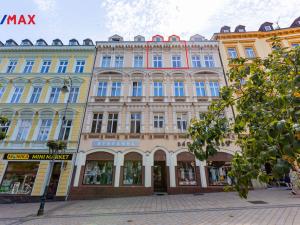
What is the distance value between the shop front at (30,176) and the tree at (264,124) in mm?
13322

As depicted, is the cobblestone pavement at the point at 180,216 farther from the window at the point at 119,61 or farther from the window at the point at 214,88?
the window at the point at 119,61

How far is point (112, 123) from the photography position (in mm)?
15375

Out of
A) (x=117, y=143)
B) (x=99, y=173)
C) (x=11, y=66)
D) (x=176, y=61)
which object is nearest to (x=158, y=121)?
(x=117, y=143)

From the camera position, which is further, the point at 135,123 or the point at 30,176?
the point at 135,123

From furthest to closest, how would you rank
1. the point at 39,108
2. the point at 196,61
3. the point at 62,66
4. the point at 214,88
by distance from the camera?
the point at 196,61 → the point at 62,66 → the point at 214,88 → the point at 39,108

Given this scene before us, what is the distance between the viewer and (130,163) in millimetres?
14062

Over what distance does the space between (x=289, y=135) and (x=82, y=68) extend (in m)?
19.2

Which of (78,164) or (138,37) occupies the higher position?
(138,37)

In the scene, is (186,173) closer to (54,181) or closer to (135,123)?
(135,123)

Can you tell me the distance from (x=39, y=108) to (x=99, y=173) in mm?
8517

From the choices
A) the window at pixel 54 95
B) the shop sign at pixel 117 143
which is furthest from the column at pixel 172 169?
the window at pixel 54 95

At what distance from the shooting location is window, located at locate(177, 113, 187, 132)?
1512 centimetres

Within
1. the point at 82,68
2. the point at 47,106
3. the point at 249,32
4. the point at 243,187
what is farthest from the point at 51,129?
the point at 249,32

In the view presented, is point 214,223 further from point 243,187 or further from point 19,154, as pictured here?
point 19,154
